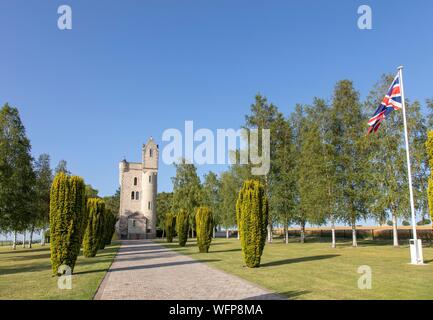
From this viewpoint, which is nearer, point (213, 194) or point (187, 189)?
point (187, 189)

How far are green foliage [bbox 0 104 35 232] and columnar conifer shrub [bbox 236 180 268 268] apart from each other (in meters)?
23.3

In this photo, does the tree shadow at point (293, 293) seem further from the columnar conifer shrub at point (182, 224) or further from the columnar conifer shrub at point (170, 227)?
the columnar conifer shrub at point (170, 227)

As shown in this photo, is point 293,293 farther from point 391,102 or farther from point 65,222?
point 391,102

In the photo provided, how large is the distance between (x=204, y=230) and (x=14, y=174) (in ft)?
61.7

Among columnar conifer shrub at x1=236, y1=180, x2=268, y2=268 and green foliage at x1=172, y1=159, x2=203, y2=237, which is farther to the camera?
green foliage at x1=172, y1=159, x2=203, y2=237

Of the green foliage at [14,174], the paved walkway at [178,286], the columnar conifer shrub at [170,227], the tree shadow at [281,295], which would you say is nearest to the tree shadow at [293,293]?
the tree shadow at [281,295]

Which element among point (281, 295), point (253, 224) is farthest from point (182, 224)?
point (281, 295)

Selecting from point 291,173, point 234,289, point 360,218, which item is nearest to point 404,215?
point 360,218

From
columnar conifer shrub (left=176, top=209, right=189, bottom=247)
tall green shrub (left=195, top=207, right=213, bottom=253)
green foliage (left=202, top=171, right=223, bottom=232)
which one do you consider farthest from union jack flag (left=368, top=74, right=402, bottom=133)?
green foliage (left=202, top=171, right=223, bottom=232)

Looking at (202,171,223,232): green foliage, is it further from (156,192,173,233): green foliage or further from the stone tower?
(156,192,173,233): green foliage

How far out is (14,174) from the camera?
30.5m

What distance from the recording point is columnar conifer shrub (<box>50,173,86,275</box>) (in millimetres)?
14461

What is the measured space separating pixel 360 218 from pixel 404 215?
4844 mm

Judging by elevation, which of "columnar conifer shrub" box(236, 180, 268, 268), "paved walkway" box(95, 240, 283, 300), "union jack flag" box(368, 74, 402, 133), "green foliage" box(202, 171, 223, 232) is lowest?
"paved walkway" box(95, 240, 283, 300)
